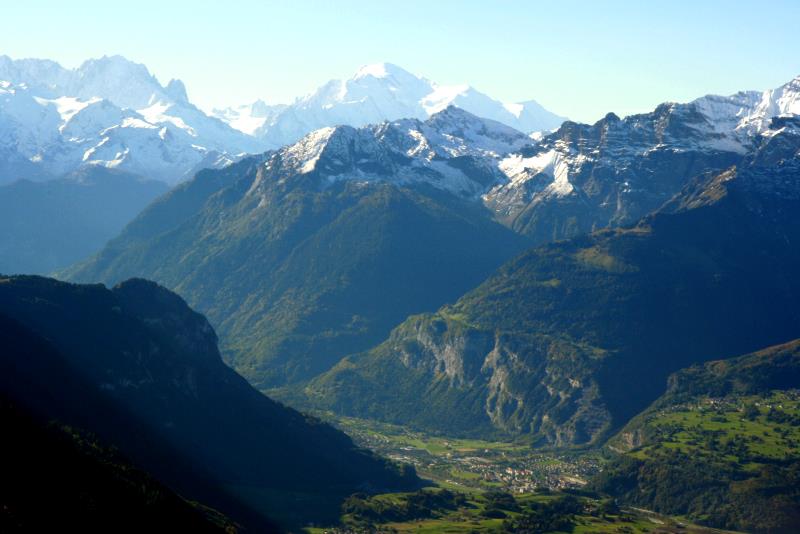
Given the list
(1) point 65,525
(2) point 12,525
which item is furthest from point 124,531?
(2) point 12,525

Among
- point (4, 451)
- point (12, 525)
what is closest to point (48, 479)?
point (4, 451)

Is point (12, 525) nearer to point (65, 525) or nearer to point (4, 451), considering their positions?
point (65, 525)

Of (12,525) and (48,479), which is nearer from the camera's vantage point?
(12,525)

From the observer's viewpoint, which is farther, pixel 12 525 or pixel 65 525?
pixel 65 525

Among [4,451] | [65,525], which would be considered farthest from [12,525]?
[4,451]

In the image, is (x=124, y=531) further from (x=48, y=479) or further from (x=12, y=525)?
(x=12, y=525)
